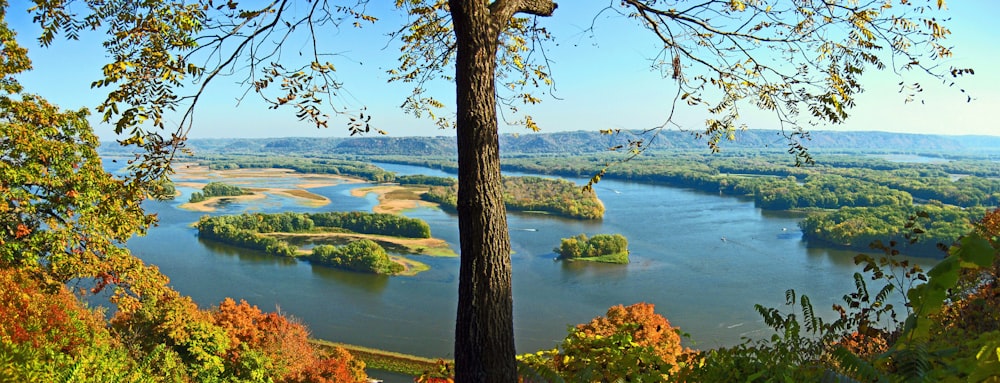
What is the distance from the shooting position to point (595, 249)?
870 inches

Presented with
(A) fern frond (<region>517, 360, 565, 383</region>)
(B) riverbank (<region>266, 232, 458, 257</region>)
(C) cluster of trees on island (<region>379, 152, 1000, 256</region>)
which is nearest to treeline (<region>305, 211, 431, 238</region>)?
(B) riverbank (<region>266, 232, 458, 257</region>)

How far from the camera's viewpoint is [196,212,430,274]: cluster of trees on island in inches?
833

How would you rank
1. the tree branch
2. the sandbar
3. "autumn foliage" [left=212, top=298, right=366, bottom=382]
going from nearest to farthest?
1. the tree branch
2. "autumn foliage" [left=212, top=298, right=366, bottom=382]
3. the sandbar

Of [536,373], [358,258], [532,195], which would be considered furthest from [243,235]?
[536,373]

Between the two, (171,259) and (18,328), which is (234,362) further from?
(171,259)

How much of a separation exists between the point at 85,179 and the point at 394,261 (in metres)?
15.7

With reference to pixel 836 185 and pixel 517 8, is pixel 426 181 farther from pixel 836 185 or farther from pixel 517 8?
pixel 517 8

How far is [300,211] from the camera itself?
33.1 meters

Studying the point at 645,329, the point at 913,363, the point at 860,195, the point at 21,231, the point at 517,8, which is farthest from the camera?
the point at 860,195

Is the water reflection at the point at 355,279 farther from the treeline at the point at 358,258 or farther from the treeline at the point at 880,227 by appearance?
the treeline at the point at 880,227

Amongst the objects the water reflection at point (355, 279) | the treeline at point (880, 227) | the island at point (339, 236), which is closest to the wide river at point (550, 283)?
the water reflection at point (355, 279)

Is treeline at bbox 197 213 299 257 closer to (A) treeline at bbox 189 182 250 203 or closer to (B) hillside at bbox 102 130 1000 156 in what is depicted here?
(A) treeline at bbox 189 182 250 203

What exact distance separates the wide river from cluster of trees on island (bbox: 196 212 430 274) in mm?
675

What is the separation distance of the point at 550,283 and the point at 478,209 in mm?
16933
